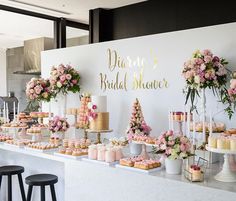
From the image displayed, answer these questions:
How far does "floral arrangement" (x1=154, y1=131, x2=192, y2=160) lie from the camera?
7.83 feet

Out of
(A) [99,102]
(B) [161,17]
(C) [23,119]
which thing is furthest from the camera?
(B) [161,17]

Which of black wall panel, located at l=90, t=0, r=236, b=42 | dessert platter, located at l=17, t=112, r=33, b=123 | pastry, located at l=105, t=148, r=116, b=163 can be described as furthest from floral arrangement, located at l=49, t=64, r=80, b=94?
pastry, located at l=105, t=148, r=116, b=163

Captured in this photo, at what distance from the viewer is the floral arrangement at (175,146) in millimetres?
2387

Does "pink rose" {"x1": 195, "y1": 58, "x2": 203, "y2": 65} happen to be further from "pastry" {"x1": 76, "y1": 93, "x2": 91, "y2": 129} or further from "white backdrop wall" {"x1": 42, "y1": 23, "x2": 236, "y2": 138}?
"pastry" {"x1": 76, "y1": 93, "x2": 91, "y2": 129}

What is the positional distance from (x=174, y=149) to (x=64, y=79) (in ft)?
9.45

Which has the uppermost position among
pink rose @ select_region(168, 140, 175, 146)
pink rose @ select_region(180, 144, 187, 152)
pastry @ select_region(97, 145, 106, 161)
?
pink rose @ select_region(168, 140, 175, 146)

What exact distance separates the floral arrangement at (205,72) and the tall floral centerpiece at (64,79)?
2154 millimetres

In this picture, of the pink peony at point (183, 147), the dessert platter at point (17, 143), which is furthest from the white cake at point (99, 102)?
the pink peony at point (183, 147)

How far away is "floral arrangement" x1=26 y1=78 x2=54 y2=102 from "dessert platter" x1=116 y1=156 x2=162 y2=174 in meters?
2.42

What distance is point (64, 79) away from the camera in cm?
492

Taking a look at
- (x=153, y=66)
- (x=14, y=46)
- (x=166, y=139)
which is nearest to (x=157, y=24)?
(x=153, y=66)

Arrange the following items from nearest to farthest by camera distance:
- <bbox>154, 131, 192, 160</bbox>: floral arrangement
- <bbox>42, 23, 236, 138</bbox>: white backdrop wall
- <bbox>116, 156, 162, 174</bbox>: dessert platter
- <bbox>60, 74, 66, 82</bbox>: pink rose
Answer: <bbox>154, 131, 192, 160</bbox>: floral arrangement < <bbox>116, 156, 162, 174</bbox>: dessert platter < <bbox>42, 23, 236, 138</bbox>: white backdrop wall < <bbox>60, 74, 66, 82</bbox>: pink rose

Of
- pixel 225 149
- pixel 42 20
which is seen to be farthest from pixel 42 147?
pixel 42 20

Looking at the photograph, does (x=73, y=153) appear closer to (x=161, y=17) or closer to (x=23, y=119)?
(x=23, y=119)
